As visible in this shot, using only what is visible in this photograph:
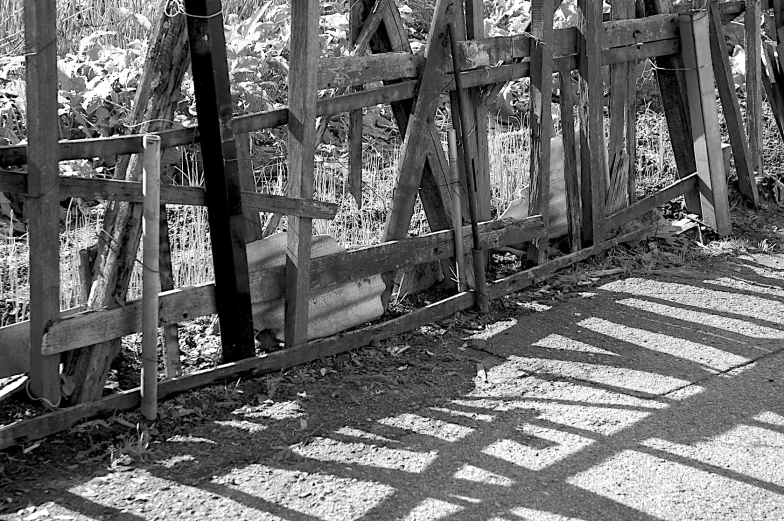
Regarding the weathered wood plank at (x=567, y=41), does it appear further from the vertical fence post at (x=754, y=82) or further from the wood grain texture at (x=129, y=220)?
the wood grain texture at (x=129, y=220)

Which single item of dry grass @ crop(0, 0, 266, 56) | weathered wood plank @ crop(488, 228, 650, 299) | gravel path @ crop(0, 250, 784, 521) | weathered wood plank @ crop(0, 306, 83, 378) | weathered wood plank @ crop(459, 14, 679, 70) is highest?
dry grass @ crop(0, 0, 266, 56)

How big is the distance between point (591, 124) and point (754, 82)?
106 inches

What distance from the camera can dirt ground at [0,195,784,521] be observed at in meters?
3.73

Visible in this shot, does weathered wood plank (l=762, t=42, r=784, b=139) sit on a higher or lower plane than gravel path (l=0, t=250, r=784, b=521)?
higher

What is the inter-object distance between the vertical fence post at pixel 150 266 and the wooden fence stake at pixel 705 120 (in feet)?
16.0

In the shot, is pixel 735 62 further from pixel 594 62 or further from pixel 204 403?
pixel 204 403

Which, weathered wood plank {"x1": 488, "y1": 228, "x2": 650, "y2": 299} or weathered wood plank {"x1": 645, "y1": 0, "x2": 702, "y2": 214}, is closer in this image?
weathered wood plank {"x1": 488, "y1": 228, "x2": 650, "y2": 299}

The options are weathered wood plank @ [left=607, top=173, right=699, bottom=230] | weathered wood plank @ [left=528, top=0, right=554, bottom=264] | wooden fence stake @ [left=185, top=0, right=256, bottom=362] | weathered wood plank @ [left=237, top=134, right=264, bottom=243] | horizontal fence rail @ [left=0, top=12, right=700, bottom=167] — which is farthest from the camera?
weathered wood plank @ [left=607, top=173, right=699, bottom=230]

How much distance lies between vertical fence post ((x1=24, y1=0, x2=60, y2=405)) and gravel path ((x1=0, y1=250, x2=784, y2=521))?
375mm

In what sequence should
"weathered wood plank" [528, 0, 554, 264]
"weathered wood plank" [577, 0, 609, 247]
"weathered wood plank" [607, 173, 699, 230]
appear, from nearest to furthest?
"weathered wood plank" [528, 0, 554, 264] < "weathered wood plank" [577, 0, 609, 247] < "weathered wood plank" [607, 173, 699, 230]

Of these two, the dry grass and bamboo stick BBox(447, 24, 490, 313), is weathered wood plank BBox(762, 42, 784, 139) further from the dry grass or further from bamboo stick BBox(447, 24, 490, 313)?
the dry grass

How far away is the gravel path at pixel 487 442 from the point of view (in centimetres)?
372

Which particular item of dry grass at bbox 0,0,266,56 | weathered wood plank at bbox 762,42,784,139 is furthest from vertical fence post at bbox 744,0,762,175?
dry grass at bbox 0,0,266,56

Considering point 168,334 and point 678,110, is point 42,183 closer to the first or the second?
point 168,334
